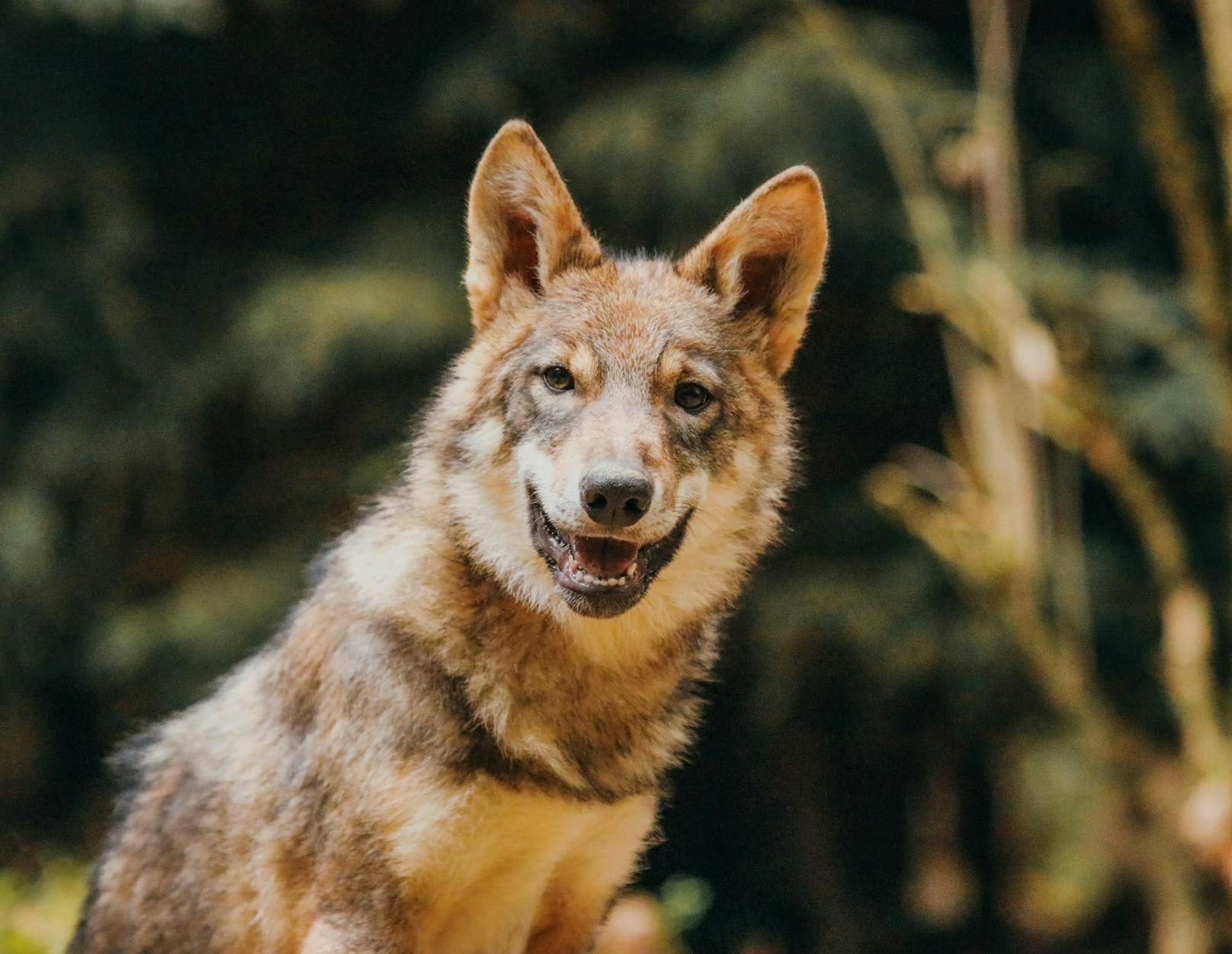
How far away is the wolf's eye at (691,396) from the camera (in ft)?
10.3

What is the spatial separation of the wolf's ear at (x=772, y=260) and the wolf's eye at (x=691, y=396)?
330 mm

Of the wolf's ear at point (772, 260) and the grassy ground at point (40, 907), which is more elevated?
the wolf's ear at point (772, 260)

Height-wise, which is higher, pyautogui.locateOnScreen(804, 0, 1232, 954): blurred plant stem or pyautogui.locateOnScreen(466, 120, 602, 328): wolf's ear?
pyautogui.locateOnScreen(466, 120, 602, 328): wolf's ear

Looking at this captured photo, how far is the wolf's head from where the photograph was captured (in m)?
2.91

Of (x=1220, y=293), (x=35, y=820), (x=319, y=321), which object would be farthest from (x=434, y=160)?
(x=1220, y=293)

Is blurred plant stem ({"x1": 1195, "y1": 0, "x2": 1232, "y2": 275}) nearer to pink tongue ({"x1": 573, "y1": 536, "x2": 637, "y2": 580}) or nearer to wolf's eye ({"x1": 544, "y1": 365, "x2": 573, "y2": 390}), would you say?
wolf's eye ({"x1": 544, "y1": 365, "x2": 573, "y2": 390})

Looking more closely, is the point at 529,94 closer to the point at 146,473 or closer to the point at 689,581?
the point at 146,473

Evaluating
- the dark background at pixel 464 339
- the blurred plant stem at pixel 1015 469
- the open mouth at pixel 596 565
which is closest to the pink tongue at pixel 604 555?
the open mouth at pixel 596 565

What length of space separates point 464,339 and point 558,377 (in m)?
4.01

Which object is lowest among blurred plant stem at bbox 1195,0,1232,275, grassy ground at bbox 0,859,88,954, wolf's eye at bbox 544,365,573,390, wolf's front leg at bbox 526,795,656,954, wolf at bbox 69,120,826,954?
wolf's front leg at bbox 526,795,656,954

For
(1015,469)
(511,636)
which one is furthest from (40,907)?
(1015,469)

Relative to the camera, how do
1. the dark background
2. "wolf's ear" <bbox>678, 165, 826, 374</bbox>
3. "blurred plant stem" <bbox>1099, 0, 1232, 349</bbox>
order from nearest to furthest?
1. "wolf's ear" <bbox>678, 165, 826, 374</bbox>
2. "blurred plant stem" <bbox>1099, 0, 1232, 349</bbox>
3. the dark background

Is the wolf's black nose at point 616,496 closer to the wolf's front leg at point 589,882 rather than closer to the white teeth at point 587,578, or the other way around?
the white teeth at point 587,578

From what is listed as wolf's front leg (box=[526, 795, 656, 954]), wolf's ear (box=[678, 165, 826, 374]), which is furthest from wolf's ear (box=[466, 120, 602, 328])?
wolf's front leg (box=[526, 795, 656, 954])
